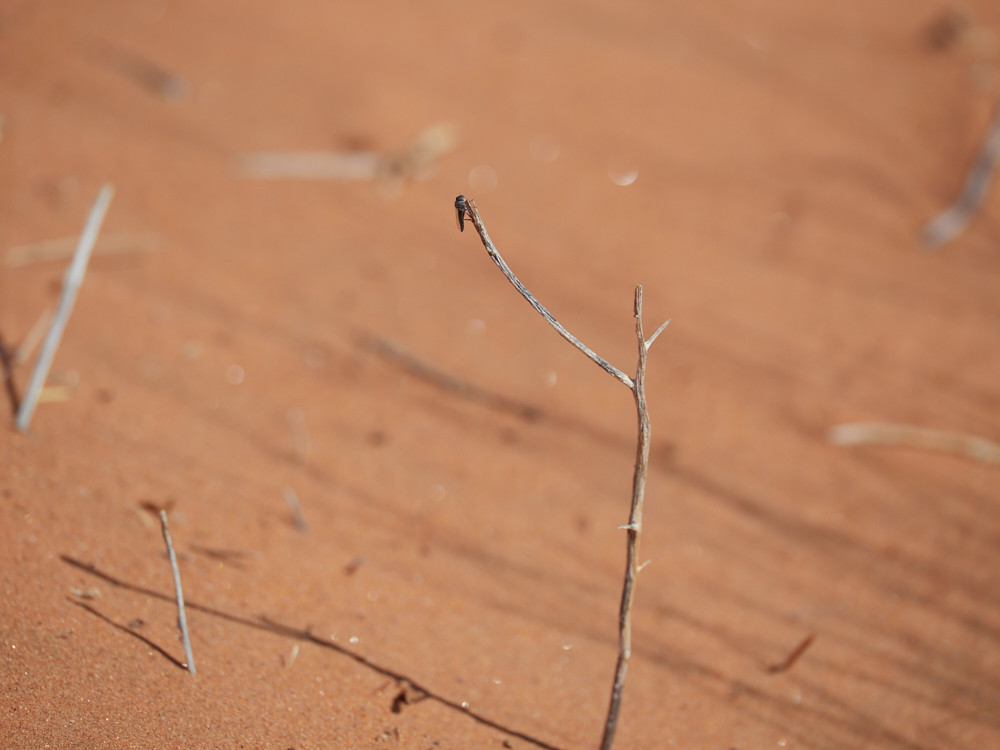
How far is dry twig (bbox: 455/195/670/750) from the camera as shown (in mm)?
1416

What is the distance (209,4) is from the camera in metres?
4.34

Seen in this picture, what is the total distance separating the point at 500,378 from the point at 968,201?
244 cm

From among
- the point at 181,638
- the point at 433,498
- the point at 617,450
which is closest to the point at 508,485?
the point at 433,498

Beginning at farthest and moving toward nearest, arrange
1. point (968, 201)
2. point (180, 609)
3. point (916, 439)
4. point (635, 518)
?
1. point (968, 201)
2. point (916, 439)
3. point (180, 609)
4. point (635, 518)

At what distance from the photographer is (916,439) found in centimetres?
283

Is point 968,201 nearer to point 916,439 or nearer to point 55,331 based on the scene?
point 916,439

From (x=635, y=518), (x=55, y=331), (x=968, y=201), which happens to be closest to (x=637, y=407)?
(x=635, y=518)

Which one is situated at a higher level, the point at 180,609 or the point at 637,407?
the point at 637,407

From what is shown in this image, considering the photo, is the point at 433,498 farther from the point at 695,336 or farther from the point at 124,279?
the point at 124,279

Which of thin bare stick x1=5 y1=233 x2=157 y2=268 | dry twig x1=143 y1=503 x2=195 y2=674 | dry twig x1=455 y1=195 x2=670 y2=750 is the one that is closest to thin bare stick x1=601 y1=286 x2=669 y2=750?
dry twig x1=455 y1=195 x2=670 y2=750

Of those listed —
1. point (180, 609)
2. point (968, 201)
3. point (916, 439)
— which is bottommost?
point (180, 609)

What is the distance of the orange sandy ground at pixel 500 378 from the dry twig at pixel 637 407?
334 mm

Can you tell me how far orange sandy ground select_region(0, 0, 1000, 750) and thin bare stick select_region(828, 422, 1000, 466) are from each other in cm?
5

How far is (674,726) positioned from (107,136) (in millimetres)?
3367
